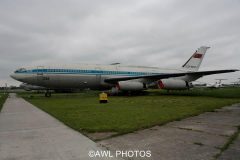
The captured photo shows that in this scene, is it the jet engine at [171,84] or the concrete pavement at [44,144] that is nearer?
the concrete pavement at [44,144]

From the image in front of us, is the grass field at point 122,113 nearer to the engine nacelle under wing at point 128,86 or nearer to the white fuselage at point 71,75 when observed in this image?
the white fuselage at point 71,75

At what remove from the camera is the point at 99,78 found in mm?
28953

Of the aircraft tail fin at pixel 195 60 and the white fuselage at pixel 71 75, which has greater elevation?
the aircraft tail fin at pixel 195 60

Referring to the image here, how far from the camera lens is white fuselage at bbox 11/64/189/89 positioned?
2591 cm

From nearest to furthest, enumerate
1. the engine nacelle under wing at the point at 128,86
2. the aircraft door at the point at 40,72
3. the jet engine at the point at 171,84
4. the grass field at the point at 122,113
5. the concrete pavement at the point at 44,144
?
the concrete pavement at the point at 44,144
the grass field at the point at 122,113
the aircraft door at the point at 40,72
the engine nacelle under wing at the point at 128,86
the jet engine at the point at 171,84

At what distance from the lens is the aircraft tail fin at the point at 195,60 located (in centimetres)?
3631

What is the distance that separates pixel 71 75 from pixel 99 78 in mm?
3517

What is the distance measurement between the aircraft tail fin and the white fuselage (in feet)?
21.3

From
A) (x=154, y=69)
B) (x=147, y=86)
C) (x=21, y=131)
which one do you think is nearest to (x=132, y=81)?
(x=147, y=86)

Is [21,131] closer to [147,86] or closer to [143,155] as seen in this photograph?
[143,155]

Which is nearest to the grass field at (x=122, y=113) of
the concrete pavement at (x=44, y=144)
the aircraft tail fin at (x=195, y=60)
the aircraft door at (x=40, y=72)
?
the concrete pavement at (x=44, y=144)

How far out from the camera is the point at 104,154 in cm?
452

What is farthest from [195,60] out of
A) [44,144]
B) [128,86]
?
[44,144]

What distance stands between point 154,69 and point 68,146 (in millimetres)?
29855
